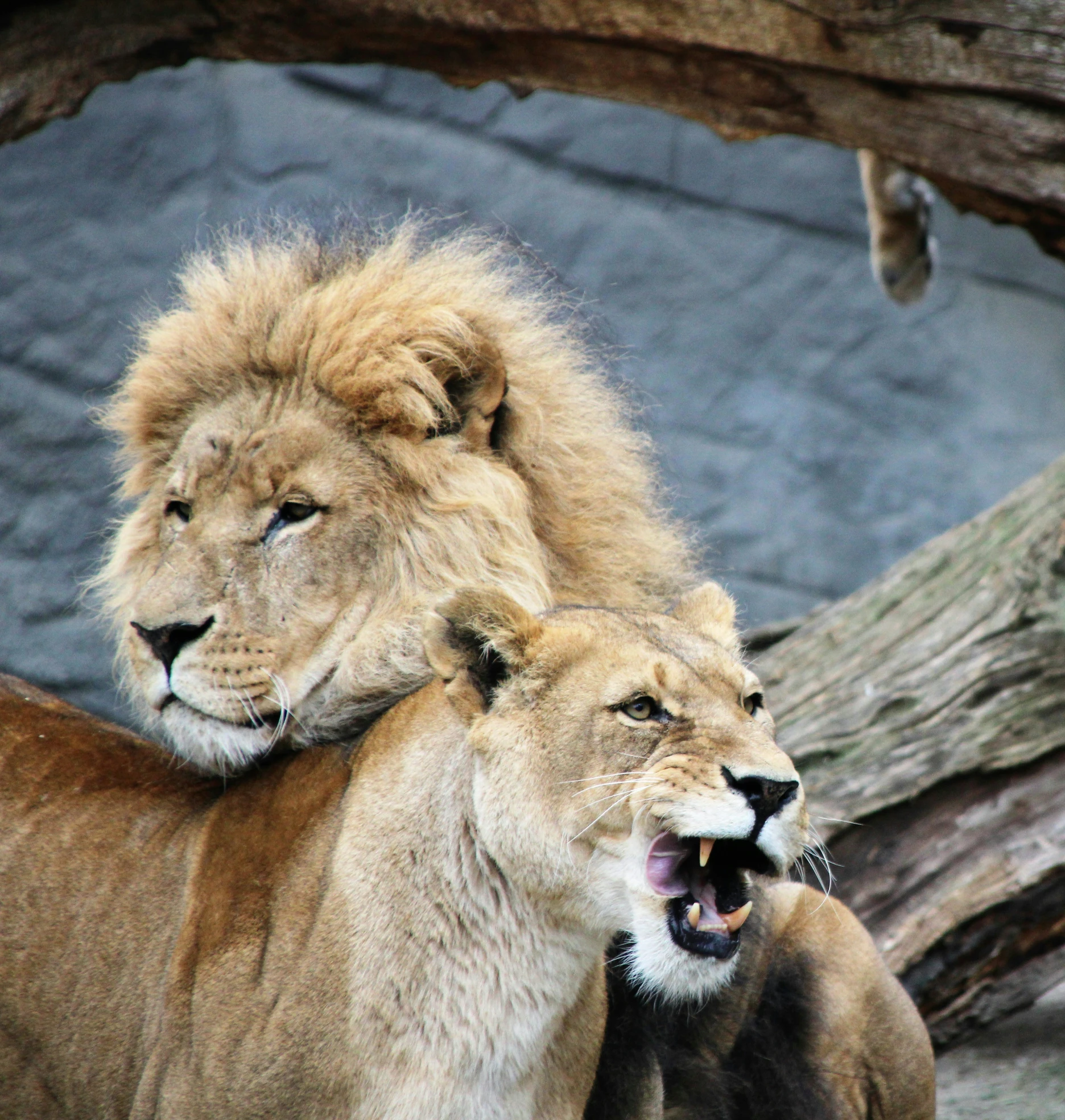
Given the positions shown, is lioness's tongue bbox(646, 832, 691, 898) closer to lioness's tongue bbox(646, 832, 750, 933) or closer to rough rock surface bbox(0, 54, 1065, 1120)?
lioness's tongue bbox(646, 832, 750, 933)

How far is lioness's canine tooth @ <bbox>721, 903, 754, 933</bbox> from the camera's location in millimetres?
2100

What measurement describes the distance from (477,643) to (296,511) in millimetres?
621

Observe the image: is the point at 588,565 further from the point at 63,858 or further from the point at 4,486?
the point at 4,486

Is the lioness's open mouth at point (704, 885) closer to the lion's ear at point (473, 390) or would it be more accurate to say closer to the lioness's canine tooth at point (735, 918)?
the lioness's canine tooth at point (735, 918)

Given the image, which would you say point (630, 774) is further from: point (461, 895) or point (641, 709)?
point (461, 895)

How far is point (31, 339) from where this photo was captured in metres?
5.44

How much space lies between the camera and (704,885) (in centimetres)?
210

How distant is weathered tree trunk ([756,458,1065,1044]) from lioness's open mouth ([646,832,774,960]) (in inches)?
64.1

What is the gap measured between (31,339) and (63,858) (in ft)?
10.7

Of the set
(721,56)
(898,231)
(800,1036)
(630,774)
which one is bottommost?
(800,1036)

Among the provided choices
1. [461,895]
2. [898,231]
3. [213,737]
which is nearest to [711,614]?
[461,895]

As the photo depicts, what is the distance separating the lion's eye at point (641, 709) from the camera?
217 cm

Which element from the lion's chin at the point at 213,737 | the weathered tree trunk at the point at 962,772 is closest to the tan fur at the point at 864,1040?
the weathered tree trunk at the point at 962,772

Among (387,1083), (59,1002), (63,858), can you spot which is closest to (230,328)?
(63,858)
